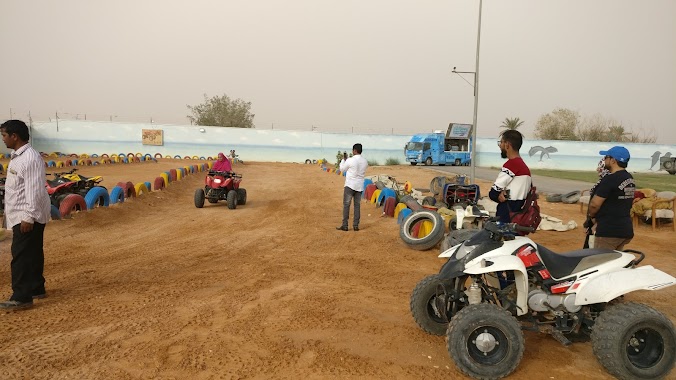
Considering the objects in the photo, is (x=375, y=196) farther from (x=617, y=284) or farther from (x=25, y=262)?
(x=617, y=284)

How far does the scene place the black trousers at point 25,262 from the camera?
511cm

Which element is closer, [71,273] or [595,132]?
[71,273]

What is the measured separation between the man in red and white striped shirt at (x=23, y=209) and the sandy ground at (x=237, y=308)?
28cm

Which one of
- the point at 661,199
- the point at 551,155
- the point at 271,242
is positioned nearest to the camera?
the point at 271,242

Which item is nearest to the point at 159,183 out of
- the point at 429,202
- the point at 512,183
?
the point at 429,202

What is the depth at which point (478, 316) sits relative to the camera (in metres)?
3.74

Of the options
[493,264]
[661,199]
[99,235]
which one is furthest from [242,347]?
[661,199]

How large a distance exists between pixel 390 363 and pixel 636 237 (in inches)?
336

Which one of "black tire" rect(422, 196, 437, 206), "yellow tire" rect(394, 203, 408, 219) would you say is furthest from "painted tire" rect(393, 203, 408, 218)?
"black tire" rect(422, 196, 437, 206)

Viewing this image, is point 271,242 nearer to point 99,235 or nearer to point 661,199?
point 99,235

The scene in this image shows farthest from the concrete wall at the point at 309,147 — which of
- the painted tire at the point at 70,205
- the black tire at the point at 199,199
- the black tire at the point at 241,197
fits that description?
the painted tire at the point at 70,205

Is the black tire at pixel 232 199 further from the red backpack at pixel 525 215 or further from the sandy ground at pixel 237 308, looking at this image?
the red backpack at pixel 525 215

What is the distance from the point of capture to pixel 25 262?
5.20 metres

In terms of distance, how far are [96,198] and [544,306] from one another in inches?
404
